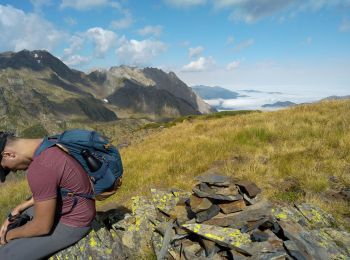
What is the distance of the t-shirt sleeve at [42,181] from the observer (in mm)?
4535

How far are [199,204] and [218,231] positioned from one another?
2.77 feet

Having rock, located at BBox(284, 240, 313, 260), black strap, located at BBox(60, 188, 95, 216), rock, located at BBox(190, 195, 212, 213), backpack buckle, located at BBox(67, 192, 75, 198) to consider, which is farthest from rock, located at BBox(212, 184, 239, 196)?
backpack buckle, located at BBox(67, 192, 75, 198)

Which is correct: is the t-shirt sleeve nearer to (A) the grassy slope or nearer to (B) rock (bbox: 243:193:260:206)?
(B) rock (bbox: 243:193:260:206)

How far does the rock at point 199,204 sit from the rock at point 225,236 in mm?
481

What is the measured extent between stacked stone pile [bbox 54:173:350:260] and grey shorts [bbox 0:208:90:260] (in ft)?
0.85

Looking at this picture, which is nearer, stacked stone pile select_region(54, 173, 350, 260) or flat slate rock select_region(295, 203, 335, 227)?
stacked stone pile select_region(54, 173, 350, 260)

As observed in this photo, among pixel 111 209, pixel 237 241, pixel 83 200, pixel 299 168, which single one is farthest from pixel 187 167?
pixel 83 200

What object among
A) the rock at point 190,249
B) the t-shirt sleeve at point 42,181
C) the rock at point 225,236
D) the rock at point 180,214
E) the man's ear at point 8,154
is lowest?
the rock at point 190,249

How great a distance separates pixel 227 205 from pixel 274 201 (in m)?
2.45

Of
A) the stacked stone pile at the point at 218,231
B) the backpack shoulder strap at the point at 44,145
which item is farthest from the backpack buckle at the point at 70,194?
the stacked stone pile at the point at 218,231

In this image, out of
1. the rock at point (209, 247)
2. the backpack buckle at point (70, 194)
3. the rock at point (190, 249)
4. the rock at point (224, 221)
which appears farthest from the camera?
the rock at point (224, 221)

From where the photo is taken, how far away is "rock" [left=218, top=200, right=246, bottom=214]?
6.73m

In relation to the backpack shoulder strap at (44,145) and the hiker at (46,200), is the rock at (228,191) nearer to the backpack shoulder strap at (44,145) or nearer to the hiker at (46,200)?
the hiker at (46,200)

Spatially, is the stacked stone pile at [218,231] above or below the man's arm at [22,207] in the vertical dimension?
below
